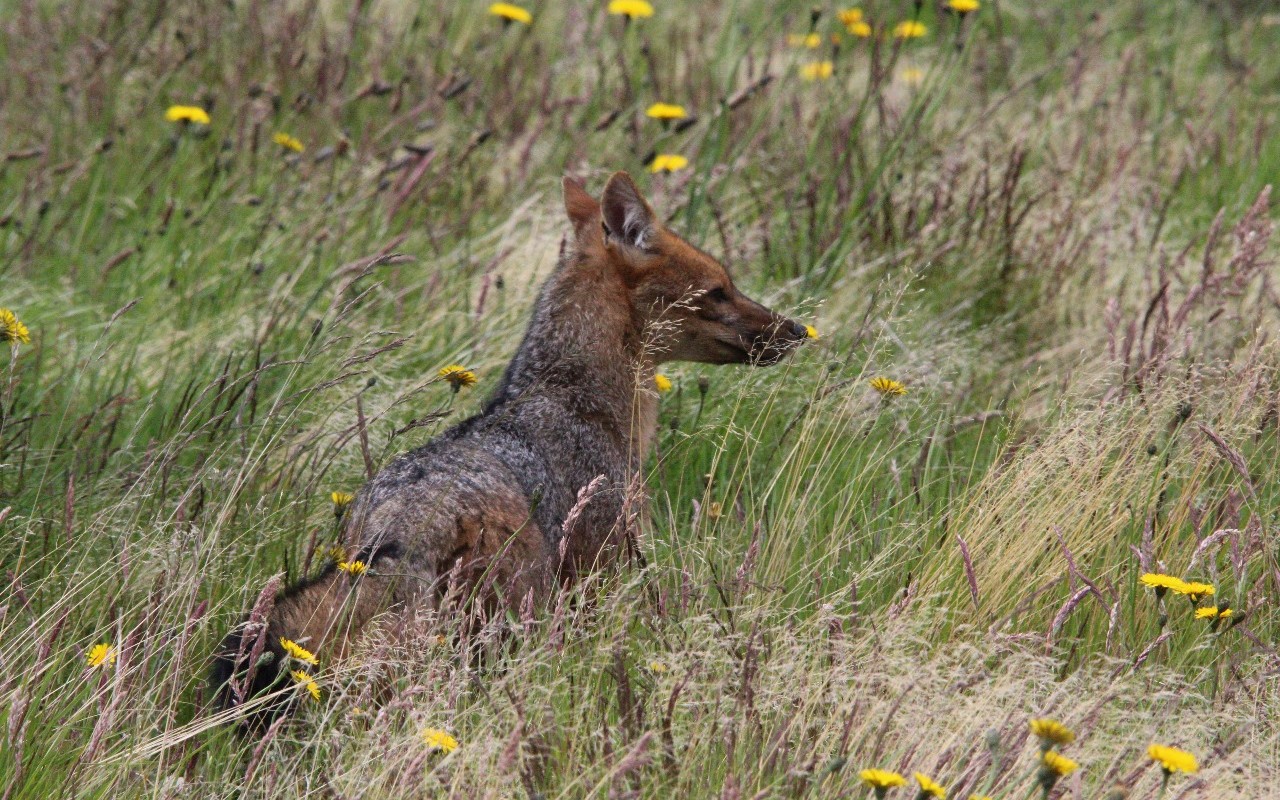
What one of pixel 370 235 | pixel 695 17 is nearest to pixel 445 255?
pixel 370 235

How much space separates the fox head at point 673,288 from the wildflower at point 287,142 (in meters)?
2.19

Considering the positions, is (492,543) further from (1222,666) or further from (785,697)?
(1222,666)

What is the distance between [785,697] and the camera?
10.3ft

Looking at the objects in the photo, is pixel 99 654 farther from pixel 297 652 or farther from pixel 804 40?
pixel 804 40

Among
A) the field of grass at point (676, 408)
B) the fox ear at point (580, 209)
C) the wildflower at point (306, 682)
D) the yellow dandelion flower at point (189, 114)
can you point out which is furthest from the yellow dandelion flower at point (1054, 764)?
the yellow dandelion flower at point (189, 114)

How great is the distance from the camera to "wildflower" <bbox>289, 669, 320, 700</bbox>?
10.2 ft

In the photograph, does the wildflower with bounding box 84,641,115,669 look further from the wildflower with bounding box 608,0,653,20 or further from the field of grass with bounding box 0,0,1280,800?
the wildflower with bounding box 608,0,653,20

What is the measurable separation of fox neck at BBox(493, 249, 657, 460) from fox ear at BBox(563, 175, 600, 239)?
0.33 ft

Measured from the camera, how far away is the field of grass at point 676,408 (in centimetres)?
311

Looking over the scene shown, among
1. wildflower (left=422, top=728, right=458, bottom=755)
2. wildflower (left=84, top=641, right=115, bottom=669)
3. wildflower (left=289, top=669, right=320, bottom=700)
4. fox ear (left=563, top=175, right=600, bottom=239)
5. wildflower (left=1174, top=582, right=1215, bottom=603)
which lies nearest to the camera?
wildflower (left=422, top=728, right=458, bottom=755)

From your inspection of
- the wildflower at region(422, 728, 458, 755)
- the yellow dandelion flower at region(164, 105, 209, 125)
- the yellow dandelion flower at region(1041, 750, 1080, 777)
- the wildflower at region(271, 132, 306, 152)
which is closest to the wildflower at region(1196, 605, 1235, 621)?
the yellow dandelion flower at region(1041, 750, 1080, 777)

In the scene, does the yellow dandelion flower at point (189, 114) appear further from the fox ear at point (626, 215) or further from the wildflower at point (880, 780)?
the wildflower at point (880, 780)

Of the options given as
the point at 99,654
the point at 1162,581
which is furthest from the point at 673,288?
the point at 99,654

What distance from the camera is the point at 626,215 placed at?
16.6 ft
